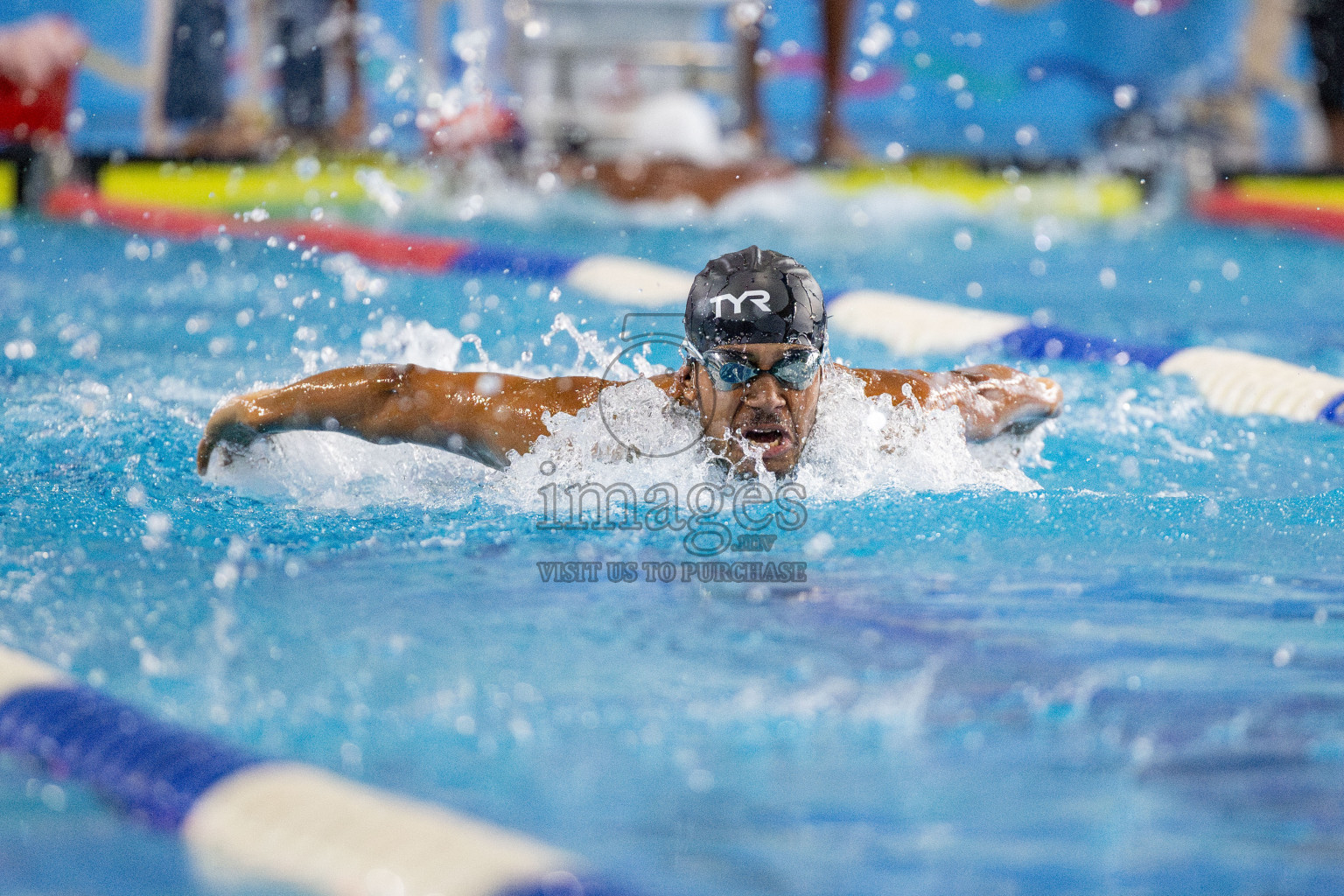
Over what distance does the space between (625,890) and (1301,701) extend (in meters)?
1.09

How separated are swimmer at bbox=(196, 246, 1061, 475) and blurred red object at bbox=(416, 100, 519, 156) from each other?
19.6 ft

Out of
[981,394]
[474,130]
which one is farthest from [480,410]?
[474,130]

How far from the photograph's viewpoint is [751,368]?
2.83 meters

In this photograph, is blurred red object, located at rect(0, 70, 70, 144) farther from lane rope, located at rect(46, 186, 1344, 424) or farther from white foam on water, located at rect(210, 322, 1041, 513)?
white foam on water, located at rect(210, 322, 1041, 513)

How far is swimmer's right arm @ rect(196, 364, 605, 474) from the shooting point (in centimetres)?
295

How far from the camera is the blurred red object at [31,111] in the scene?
8.80 metres

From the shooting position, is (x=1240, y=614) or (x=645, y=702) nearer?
(x=645, y=702)

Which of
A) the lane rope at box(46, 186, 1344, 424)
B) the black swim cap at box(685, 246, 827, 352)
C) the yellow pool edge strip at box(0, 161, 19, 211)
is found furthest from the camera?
the yellow pool edge strip at box(0, 161, 19, 211)

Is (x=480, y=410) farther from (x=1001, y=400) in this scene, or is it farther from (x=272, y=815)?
(x=272, y=815)

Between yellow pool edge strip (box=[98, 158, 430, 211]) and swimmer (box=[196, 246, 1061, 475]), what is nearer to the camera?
swimmer (box=[196, 246, 1061, 475])

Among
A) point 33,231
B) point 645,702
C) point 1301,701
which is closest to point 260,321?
A: point 33,231

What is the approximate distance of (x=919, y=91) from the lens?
1224 cm

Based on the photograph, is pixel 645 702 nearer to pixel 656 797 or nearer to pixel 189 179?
pixel 656 797

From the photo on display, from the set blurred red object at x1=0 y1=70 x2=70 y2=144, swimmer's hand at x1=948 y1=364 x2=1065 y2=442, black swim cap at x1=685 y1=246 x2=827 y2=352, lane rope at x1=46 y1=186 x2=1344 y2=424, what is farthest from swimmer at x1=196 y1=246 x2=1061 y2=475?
blurred red object at x1=0 y1=70 x2=70 y2=144
